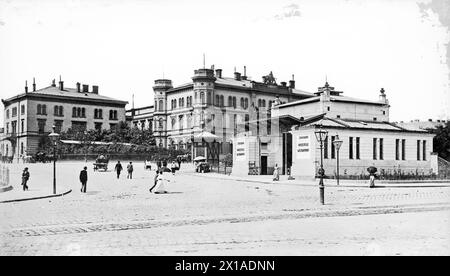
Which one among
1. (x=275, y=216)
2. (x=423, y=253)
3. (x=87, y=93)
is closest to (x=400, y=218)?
(x=275, y=216)

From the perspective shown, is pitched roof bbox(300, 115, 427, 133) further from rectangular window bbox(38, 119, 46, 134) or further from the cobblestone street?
rectangular window bbox(38, 119, 46, 134)

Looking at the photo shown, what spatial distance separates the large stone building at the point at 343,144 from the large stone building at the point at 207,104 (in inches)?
1226

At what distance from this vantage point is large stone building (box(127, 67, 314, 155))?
81.1 metres

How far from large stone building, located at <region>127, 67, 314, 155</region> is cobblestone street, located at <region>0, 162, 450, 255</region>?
58.2 metres

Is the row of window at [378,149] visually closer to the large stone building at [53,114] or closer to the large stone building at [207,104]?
the large stone building at [207,104]

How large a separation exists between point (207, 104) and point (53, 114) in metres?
24.5

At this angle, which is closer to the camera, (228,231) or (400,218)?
(228,231)

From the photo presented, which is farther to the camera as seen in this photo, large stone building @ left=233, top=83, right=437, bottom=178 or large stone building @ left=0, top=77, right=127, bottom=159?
large stone building @ left=0, top=77, right=127, bottom=159

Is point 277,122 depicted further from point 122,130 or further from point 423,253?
point 122,130

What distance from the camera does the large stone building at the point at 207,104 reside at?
266ft

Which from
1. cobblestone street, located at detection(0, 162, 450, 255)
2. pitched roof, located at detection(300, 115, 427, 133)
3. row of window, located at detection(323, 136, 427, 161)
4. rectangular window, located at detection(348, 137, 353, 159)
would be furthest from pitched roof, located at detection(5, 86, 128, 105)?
cobblestone street, located at detection(0, 162, 450, 255)

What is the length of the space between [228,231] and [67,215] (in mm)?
5646

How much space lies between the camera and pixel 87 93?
88188 mm

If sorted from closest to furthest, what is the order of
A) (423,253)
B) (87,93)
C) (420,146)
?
(423,253) < (420,146) < (87,93)
